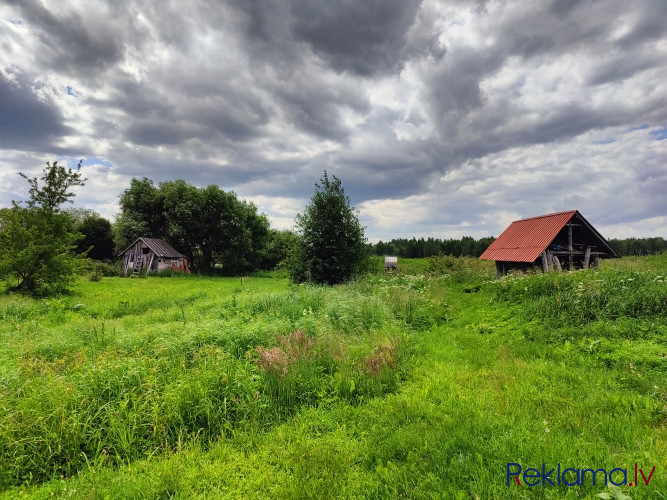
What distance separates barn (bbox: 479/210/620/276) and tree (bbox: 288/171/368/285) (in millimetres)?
9399

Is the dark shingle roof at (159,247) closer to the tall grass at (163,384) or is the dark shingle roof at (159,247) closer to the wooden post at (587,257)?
the tall grass at (163,384)

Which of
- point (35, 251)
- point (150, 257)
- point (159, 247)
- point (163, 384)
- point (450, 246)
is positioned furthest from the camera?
point (450, 246)

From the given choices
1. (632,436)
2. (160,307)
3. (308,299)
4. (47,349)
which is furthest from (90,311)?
(632,436)

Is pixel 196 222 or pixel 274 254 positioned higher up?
pixel 196 222

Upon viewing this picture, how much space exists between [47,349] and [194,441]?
15.8ft

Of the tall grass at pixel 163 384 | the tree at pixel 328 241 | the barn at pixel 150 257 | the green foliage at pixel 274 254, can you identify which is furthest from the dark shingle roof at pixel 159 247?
the tall grass at pixel 163 384

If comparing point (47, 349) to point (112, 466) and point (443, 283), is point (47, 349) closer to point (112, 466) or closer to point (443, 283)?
point (112, 466)

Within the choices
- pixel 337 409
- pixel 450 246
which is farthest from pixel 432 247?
pixel 337 409

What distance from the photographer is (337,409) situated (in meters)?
4.90

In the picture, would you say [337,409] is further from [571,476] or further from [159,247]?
[159,247]

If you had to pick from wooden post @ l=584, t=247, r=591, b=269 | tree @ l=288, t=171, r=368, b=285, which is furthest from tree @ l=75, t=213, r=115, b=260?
wooden post @ l=584, t=247, r=591, b=269

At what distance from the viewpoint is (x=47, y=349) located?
21.5ft

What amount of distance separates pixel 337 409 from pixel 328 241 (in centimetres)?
1452

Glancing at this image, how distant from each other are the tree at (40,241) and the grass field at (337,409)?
447 inches
